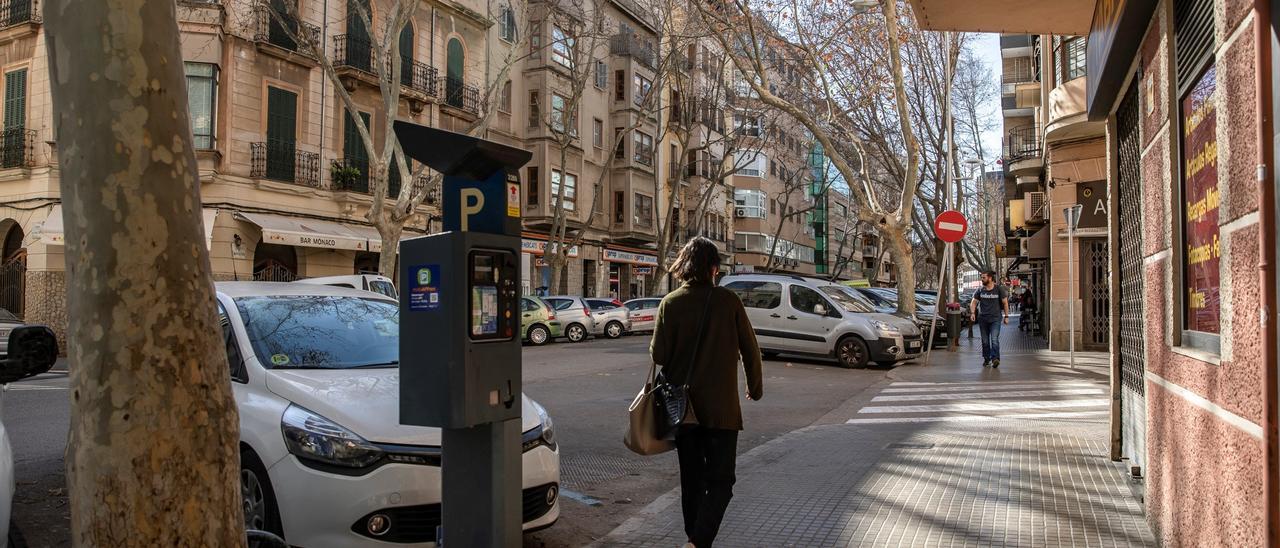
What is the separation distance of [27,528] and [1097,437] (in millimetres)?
8150

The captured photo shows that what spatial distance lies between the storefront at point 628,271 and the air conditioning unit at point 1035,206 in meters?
18.0

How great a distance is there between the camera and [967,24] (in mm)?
7980

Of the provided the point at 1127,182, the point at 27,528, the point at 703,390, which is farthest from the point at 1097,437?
the point at 27,528

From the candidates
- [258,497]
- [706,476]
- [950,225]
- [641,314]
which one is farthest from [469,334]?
[641,314]

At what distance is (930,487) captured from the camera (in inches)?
231

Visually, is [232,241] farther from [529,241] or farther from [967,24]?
[967,24]

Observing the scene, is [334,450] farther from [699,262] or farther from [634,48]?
[634,48]

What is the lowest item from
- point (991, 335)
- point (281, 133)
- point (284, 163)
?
point (991, 335)

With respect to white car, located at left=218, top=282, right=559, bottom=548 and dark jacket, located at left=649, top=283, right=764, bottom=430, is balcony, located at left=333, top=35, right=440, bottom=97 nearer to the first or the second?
white car, located at left=218, top=282, right=559, bottom=548

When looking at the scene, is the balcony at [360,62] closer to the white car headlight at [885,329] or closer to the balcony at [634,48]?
the balcony at [634,48]

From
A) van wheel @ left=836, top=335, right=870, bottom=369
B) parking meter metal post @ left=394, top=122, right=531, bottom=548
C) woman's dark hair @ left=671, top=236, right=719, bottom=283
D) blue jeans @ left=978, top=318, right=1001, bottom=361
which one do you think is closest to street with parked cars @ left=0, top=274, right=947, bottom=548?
parking meter metal post @ left=394, top=122, right=531, bottom=548

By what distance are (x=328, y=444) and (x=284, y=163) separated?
2177 cm

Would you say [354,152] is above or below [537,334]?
above

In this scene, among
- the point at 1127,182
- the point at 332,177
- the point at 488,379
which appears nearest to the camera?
the point at 488,379
